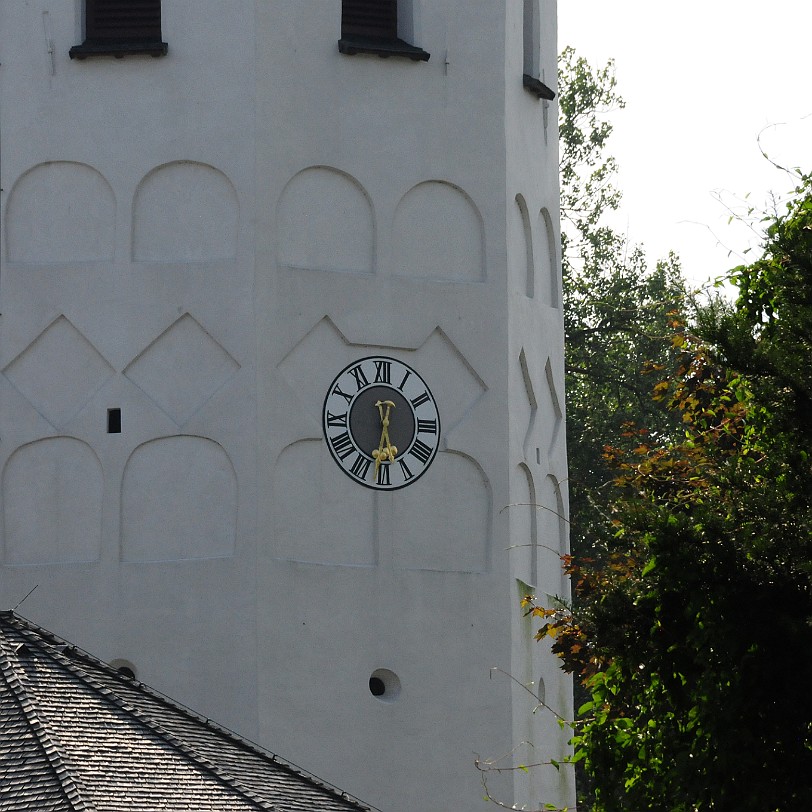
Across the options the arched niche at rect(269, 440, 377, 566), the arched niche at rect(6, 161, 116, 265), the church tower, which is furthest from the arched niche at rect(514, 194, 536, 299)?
the arched niche at rect(6, 161, 116, 265)

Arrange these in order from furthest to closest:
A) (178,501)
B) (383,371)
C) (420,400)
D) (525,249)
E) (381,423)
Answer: (525,249) → (420,400) → (383,371) → (381,423) → (178,501)

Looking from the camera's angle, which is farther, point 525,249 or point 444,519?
point 525,249

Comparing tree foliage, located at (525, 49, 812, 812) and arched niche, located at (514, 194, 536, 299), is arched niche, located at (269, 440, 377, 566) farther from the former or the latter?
tree foliage, located at (525, 49, 812, 812)

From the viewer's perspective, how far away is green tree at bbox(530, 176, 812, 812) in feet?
44.6

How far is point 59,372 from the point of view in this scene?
76.4 ft

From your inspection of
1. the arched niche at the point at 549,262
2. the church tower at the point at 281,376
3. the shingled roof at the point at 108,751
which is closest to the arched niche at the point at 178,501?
the church tower at the point at 281,376

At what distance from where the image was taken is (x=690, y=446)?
16.8 meters

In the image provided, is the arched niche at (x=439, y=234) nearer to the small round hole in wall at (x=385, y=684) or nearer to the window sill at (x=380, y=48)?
the window sill at (x=380, y=48)

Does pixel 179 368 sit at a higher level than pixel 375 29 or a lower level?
lower

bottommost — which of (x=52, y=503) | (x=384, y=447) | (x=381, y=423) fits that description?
(x=52, y=503)

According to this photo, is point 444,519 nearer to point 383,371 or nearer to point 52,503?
point 383,371

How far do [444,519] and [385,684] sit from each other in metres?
1.74

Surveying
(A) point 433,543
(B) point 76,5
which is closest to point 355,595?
(A) point 433,543

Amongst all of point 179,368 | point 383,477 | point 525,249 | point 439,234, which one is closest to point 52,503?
point 179,368
